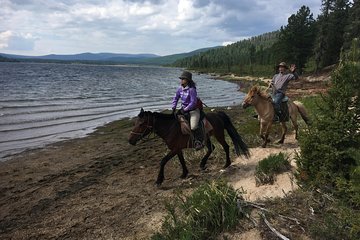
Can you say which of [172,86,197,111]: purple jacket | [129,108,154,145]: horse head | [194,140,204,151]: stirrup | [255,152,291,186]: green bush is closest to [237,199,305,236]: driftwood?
[255,152,291,186]: green bush

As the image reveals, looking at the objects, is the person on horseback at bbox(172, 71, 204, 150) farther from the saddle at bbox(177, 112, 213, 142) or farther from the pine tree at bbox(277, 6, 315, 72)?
the pine tree at bbox(277, 6, 315, 72)

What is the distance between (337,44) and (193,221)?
6194 centimetres

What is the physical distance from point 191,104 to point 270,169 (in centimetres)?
296

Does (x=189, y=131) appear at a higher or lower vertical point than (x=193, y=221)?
higher

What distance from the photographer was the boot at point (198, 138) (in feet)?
32.8

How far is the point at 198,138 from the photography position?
32.9ft

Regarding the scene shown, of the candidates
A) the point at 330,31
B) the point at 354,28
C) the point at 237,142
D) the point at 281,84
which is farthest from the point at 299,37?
the point at 237,142

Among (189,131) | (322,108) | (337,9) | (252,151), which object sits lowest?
(252,151)

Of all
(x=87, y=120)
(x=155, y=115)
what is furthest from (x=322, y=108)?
(x=87, y=120)

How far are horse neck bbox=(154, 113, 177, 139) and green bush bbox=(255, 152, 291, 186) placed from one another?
2865mm

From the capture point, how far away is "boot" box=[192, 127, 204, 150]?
9984 millimetres

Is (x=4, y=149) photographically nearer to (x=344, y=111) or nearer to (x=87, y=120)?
(x=87, y=120)

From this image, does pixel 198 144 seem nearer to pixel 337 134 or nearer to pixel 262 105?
pixel 262 105

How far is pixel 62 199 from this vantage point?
29.6ft
